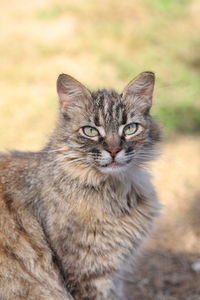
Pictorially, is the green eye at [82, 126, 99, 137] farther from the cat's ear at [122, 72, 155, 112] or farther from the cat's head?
the cat's ear at [122, 72, 155, 112]

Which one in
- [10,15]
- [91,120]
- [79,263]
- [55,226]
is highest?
[10,15]

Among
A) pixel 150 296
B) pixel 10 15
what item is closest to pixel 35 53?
pixel 10 15

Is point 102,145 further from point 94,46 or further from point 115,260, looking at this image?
point 94,46

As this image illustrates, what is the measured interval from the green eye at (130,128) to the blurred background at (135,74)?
1124 millimetres

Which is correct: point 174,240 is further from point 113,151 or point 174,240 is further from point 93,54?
point 93,54

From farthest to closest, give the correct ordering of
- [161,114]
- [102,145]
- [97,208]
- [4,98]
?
1. [4,98]
2. [161,114]
3. [97,208]
4. [102,145]

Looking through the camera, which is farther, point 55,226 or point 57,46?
point 57,46

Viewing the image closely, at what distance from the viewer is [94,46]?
29.0ft

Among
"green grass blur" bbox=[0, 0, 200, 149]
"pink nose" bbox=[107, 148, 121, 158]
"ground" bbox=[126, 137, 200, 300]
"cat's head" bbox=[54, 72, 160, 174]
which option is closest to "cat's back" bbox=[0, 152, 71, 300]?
"cat's head" bbox=[54, 72, 160, 174]

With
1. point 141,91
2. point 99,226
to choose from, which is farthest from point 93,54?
point 99,226

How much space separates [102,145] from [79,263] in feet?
2.36

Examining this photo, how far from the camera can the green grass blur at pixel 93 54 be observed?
6.96 m

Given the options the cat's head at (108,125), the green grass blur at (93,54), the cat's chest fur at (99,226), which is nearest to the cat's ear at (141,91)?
the cat's head at (108,125)

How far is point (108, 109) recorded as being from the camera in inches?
128
